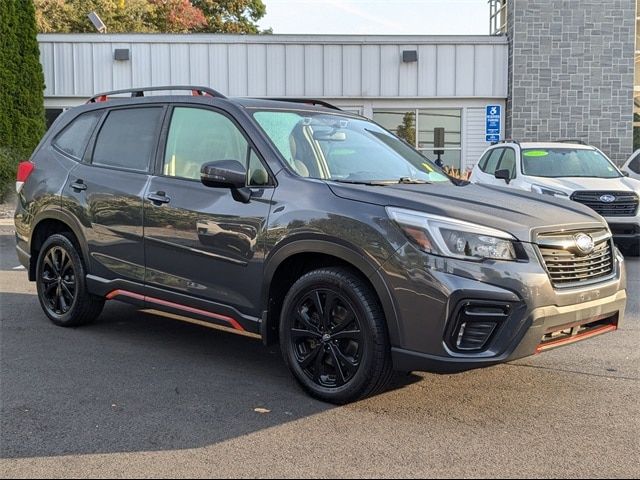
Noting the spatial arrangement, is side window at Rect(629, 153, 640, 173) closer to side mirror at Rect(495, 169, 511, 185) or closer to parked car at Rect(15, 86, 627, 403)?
side mirror at Rect(495, 169, 511, 185)

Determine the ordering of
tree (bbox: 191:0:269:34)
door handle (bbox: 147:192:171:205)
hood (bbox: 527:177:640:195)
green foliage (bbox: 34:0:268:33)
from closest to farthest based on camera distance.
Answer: door handle (bbox: 147:192:171:205) → hood (bbox: 527:177:640:195) → green foliage (bbox: 34:0:268:33) → tree (bbox: 191:0:269:34)

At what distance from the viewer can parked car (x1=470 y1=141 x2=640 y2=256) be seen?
1000 cm

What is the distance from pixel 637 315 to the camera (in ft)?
21.7

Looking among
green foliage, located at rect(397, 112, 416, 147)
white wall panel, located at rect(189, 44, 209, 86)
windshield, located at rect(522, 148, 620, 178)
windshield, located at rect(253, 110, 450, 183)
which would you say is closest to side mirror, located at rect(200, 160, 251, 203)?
windshield, located at rect(253, 110, 450, 183)

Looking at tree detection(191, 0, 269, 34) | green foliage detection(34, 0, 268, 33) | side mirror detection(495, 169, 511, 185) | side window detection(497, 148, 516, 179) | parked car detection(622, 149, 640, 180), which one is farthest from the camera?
tree detection(191, 0, 269, 34)

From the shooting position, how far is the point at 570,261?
3959 mm

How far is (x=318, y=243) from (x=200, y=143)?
139cm

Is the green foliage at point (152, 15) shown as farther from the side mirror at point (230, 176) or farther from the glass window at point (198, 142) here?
the side mirror at point (230, 176)

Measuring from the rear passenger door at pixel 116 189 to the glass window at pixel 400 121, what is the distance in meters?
13.8

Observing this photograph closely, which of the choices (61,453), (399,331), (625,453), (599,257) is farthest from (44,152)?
(625,453)

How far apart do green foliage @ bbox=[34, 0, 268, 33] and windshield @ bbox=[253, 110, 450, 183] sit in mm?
27464

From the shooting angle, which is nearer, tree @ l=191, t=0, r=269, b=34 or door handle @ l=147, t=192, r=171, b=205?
door handle @ l=147, t=192, r=171, b=205

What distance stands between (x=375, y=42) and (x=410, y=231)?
15.4 metres

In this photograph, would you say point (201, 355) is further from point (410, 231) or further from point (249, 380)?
point (410, 231)
